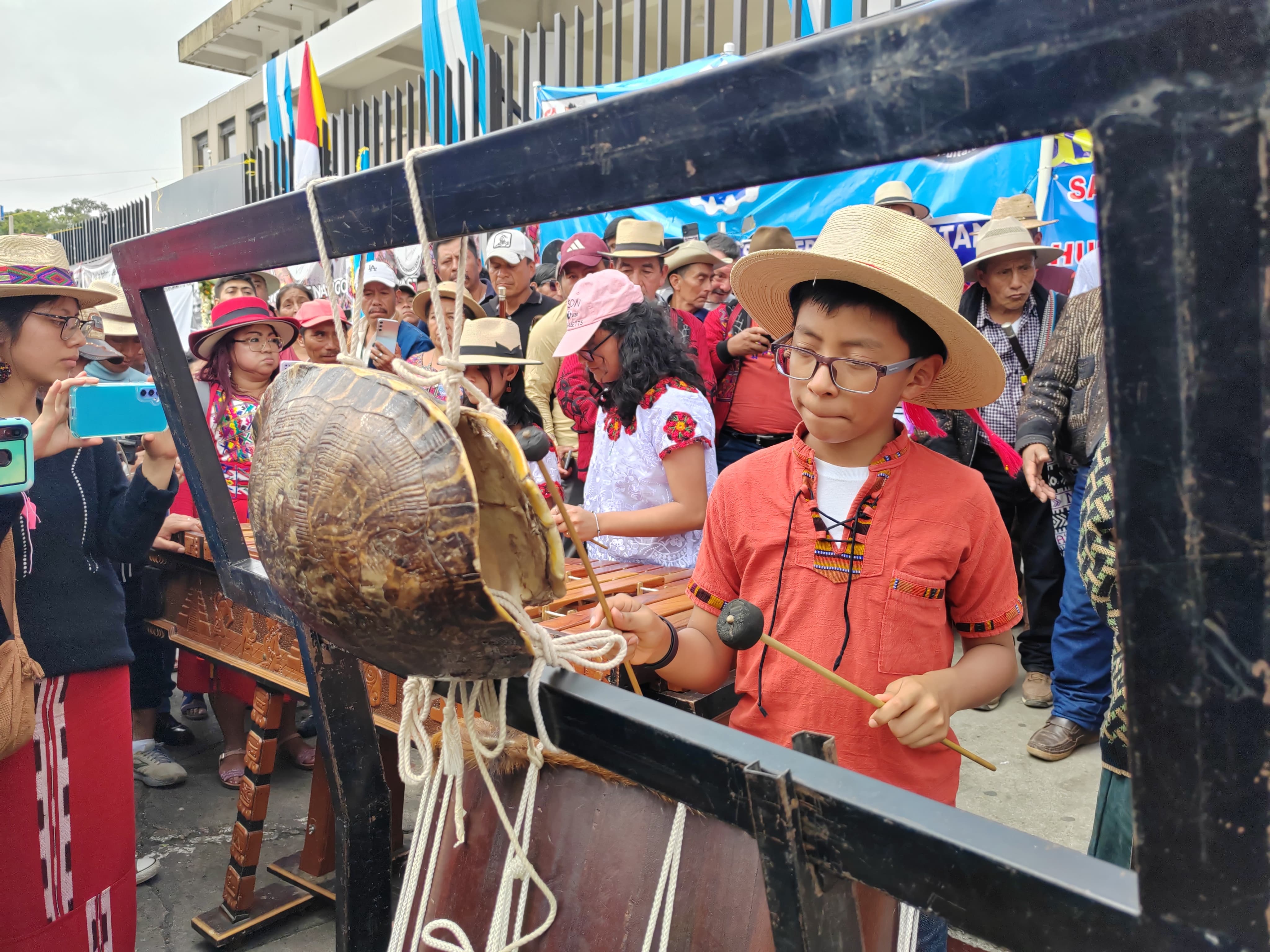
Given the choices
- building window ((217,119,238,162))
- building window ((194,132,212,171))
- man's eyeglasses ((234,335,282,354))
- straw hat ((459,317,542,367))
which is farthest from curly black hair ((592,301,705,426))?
building window ((194,132,212,171))

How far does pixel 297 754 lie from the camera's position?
12.3 ft

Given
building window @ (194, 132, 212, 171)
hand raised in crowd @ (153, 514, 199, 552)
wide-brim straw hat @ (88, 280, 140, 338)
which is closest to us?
hand raised in crowd @ (153, 514, 199, 552)

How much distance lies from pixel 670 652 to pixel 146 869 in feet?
8.08

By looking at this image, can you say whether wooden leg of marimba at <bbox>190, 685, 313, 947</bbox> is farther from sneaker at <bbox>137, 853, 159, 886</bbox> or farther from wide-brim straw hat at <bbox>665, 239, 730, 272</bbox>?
wide-brim straw hat at <bbox>665, 239, 730, 272</bbox>

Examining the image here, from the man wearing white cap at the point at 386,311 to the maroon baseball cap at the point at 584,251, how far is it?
2.85 ft

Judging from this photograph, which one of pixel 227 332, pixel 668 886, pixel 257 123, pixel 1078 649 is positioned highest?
pixel 257 123

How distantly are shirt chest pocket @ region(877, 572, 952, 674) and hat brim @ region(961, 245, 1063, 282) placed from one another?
244 centimetres

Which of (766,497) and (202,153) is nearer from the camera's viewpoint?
(766,497)

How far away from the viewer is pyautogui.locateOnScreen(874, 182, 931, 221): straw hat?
4.21 metres

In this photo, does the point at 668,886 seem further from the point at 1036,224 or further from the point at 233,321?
the point at 1036,224

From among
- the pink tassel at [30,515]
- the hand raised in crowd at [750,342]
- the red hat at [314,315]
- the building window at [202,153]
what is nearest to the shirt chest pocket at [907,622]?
the pink tassel at [30,515]

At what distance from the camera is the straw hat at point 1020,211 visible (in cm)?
392

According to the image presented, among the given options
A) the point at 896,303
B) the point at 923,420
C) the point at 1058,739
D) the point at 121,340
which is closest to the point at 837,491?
the point at 896,303

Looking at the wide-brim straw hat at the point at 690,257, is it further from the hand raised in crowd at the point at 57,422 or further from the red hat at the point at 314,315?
the hand raised in crowd at the point at 57,422
